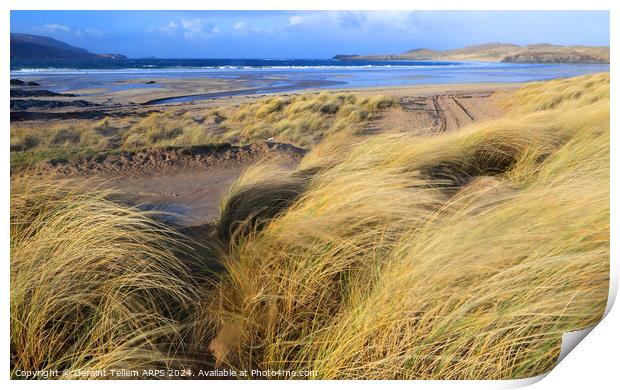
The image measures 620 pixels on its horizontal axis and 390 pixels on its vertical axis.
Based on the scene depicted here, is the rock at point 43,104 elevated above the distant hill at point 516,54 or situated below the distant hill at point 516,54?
below

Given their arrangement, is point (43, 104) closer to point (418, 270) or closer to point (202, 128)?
point (202, 128)

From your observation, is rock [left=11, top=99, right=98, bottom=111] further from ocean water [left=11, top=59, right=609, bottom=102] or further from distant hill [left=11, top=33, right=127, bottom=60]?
distant hill [left=11, top=33, right=127, bottom=60]

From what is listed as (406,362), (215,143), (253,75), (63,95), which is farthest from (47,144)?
(406,362)

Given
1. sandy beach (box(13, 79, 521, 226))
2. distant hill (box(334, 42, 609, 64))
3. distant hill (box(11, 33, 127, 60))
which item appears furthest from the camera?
distant hill (box(334, 42, 609, 64))

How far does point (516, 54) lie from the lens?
2.91 metres

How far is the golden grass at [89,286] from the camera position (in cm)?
240

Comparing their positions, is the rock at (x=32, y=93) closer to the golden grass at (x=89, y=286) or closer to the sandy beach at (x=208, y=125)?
the sandy beach at (x=208, y=125)

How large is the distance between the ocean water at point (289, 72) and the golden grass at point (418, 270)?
324mm

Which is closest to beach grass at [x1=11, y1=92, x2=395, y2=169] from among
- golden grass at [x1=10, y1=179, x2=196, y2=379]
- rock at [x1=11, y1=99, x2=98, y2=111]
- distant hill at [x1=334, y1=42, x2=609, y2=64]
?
rock at [x1=11, y1=99, x2=98, y2=111]

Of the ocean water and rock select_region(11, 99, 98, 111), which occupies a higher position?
the ocean water

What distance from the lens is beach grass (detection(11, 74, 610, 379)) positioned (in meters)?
2.32

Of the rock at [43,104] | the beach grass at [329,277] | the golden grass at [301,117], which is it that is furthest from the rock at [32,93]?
the golden grass at [301,117]

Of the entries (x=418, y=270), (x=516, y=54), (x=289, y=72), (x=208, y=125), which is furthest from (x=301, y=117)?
(x=516, y=54)

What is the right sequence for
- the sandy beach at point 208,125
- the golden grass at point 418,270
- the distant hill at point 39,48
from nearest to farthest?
the golden grass at point 418,270, the distant hill at point 39,48, the sandy beach at point 208,125
